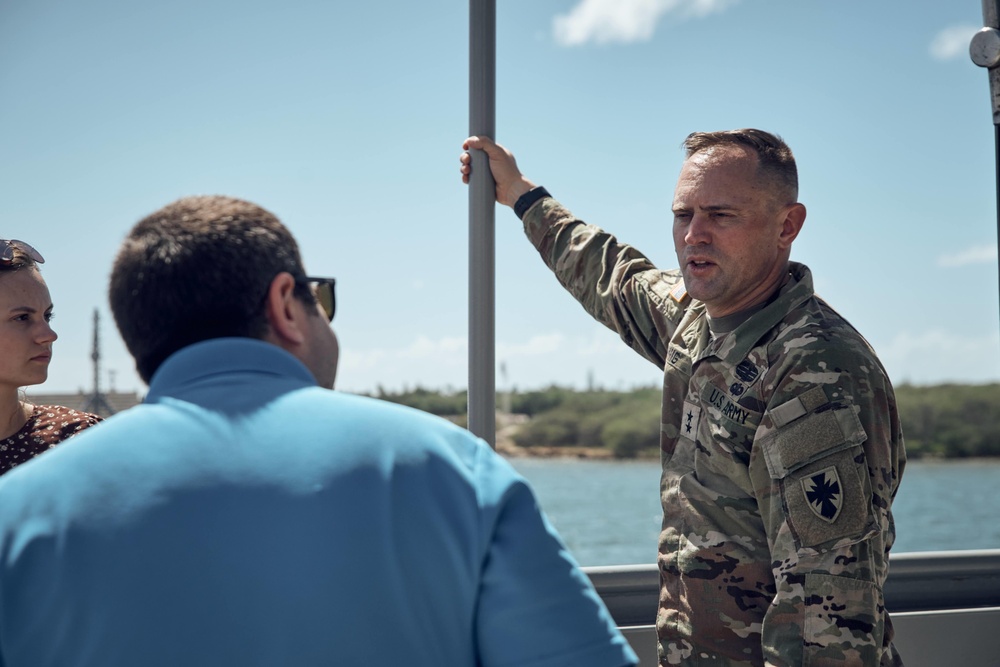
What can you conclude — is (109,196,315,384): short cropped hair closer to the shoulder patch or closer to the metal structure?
the shoulder patch

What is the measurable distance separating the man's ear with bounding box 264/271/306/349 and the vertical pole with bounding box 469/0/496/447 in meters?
0.95

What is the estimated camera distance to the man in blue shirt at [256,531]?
0.78 metres

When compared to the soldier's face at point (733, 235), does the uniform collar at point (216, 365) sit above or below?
below

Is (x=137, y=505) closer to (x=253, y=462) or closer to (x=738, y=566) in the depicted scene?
(x=253, y=462)

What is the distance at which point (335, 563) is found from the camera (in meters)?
0.80

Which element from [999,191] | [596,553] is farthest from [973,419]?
[999,191]

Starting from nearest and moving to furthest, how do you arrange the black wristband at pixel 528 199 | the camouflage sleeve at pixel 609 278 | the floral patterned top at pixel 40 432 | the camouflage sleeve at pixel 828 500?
the camouflage sleeve at pixel 828 500 → the floral patterned top at pixel 40 432 → the camouflage sleeve at pixel 609 278 → the black wristband at pixel 528 199

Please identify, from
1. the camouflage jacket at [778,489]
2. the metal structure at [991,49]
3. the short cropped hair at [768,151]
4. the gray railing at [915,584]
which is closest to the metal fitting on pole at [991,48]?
the metal structure at [991,49]

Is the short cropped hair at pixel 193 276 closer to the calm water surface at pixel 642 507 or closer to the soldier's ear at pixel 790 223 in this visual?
the soldier's ear at pixel 790 223

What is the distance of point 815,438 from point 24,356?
5.69ft

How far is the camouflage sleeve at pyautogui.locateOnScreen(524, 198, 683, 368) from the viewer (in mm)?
2215

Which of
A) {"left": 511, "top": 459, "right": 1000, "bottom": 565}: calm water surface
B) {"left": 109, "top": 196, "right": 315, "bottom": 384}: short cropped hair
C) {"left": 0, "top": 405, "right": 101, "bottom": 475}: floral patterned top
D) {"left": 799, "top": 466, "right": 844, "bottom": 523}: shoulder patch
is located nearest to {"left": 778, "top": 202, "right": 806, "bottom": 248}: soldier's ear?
{"left": 799, "top": 466, "right": 844, "bottom": 523}: shoulder patch

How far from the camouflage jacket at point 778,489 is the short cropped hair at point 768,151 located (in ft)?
0.57

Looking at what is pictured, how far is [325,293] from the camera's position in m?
1.03
